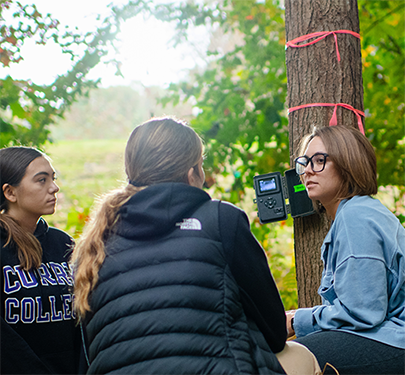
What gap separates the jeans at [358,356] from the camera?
1.56 m

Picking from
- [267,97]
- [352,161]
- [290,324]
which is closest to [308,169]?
[352,161]

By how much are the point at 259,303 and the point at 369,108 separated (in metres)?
2.81

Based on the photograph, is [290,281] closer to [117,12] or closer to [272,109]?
[272,109]

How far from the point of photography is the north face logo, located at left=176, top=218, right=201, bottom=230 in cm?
139

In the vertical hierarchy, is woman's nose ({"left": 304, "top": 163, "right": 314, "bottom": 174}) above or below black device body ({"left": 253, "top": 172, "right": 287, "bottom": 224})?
above

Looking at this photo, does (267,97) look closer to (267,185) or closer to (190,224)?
(267,185)

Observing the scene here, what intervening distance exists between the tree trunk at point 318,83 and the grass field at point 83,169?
605cm

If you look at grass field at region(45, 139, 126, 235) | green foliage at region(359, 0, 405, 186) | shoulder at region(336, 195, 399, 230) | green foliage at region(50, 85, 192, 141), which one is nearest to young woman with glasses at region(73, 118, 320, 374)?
shoulder at region(336, 195, 399, 230)

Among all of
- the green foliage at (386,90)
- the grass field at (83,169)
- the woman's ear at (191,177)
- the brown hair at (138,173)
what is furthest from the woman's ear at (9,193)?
the grass field at (83,169)

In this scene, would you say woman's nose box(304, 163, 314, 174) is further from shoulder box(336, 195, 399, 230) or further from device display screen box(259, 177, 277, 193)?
device display screen box(259, 177, 277, 193)

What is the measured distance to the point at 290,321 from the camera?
6.07 ft

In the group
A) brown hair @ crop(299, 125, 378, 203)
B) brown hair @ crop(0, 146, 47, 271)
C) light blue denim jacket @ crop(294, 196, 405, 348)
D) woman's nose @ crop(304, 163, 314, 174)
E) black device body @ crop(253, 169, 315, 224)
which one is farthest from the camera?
black device body @ crop(253, 169, 315, 224)

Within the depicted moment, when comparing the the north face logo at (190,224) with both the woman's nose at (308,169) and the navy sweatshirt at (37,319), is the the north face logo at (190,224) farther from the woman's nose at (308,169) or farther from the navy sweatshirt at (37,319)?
the navy sweatshirt at (37,319)

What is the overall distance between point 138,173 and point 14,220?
984mm
